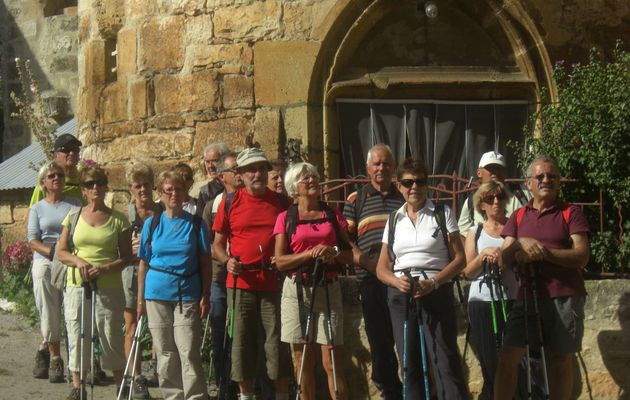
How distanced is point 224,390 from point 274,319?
2.73 feet

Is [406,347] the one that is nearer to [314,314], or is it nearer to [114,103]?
[314,314]

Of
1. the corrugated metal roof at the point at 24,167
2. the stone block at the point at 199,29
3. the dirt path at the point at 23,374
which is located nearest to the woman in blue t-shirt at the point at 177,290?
the dirt path at the point at 23,374

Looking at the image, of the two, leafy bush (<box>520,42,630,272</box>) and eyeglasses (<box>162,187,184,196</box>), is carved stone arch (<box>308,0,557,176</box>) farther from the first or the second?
eyeglasses (<box>162,187,184,196</box>)

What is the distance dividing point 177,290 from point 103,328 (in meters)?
0.91

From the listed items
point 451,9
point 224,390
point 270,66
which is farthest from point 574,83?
point 224,390

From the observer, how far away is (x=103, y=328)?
880cm

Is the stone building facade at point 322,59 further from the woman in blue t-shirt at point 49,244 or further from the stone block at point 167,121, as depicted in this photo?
the woman in blue t-shirt at point 49,244

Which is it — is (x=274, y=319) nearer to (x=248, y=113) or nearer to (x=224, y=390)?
(x=224, y=390)

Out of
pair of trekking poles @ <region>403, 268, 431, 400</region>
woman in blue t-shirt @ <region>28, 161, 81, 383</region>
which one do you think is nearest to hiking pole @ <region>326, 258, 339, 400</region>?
pair of trekking poles @ <region>403, 268, 431, 400</region>

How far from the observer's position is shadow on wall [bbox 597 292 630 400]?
27.9ft

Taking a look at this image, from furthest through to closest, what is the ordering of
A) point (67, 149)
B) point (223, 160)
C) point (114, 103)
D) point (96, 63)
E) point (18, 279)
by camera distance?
point (18, 279) < point (96, 63) < point (114, 103) < point (67, 149) < point (223, 160)

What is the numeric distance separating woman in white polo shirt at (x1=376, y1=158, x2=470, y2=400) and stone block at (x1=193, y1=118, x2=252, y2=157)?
3.24 meters

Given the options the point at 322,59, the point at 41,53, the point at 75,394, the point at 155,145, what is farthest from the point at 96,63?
the point at 41,53

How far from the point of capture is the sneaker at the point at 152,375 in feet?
31.7
